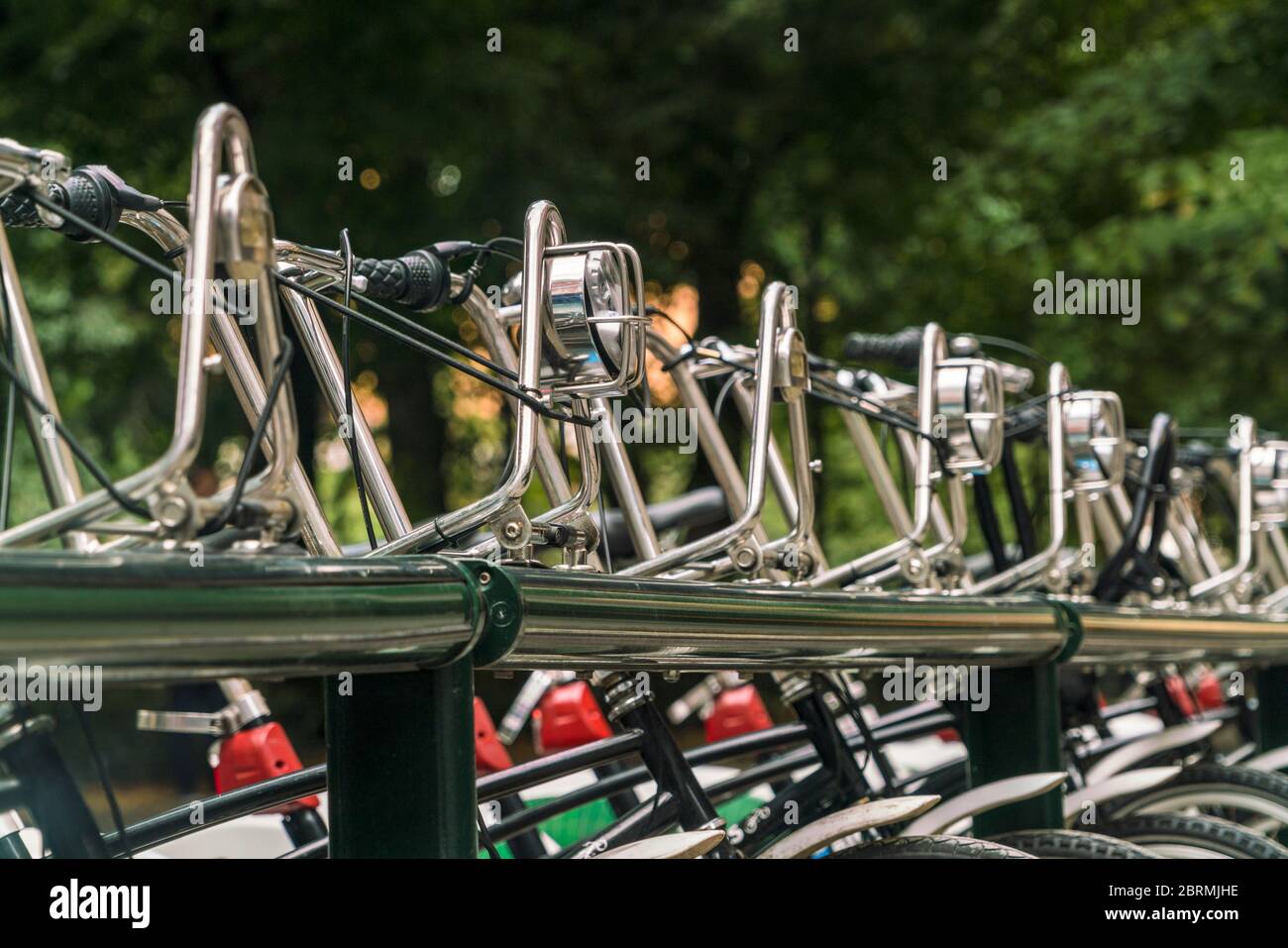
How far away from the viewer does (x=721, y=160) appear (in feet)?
32.5

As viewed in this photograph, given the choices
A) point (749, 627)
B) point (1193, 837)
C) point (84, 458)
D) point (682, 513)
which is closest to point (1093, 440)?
point (682, 513)

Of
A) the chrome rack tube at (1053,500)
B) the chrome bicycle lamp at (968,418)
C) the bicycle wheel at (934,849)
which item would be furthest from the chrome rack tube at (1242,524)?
the bicycle wheel at (934,849)

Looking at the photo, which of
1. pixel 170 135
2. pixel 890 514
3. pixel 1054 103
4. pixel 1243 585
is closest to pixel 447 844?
pixel 890 514

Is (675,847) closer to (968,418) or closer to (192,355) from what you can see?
(192,355)

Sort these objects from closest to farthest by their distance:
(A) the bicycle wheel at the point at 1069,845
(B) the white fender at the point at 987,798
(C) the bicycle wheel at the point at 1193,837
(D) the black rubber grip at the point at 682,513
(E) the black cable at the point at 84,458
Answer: (E) the black cable at the point at 84,458, (A) the bicycle wheel at the point at 1069,845, (B) the white fender at the point at 987,798, (C) the bicycle wheel at the point at 1193,837, (D) the black rubber grip at the point at 682,513

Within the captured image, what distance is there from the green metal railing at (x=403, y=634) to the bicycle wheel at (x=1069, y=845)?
1.08 feet

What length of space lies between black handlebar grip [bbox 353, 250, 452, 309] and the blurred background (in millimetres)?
5322

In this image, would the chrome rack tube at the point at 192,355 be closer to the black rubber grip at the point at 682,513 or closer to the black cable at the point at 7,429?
the black cable at the point at 7,429

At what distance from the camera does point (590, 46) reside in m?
8.78

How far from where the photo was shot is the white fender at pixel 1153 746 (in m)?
3.50

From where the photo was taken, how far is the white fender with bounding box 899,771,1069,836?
2453 millimetres

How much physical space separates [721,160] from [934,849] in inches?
318

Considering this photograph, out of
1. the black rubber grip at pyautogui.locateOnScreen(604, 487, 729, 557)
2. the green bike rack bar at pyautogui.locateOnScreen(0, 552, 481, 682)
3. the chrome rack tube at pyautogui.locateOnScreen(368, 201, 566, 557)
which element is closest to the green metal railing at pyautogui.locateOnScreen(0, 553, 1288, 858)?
the green bike rack bar at pyautogui.locateOnScreen(0, 552, 481, 682)
